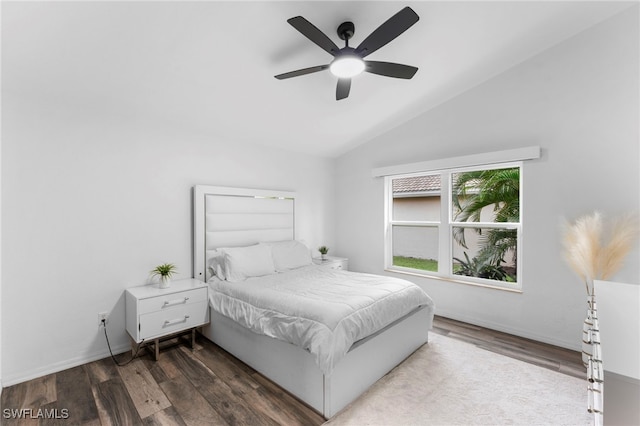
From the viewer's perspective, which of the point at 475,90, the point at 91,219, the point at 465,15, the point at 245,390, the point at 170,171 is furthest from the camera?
the point at 475,90

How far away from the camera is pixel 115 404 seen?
79.7 inches

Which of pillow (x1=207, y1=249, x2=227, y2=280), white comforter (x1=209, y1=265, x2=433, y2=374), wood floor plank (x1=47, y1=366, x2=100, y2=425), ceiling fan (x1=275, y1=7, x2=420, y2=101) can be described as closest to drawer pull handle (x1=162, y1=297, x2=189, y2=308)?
white comforter (x1=209, y1=265, x2=433, y2=374)

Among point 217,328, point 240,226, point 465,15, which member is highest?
point 465,15

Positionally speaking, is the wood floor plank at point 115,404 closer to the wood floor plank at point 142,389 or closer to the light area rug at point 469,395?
the wood floor plank at point 142,389

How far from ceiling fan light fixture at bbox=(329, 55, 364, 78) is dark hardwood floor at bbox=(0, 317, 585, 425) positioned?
2.49 metres

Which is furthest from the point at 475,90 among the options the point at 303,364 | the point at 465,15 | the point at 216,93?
the point at 303,364

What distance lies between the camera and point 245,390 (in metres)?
2.19

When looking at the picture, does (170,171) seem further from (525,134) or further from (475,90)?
(525,134)

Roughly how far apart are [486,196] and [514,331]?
160 cm

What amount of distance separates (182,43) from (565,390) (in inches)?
156

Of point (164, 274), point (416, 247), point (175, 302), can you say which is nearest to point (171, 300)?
point (175, 302)

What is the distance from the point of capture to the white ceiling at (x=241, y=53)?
1933 mm

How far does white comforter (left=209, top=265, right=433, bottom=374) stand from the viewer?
6.34 ft

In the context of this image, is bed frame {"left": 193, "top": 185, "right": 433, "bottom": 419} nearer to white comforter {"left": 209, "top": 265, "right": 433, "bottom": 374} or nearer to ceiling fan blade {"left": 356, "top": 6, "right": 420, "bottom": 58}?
white comforter {"left": 209, "top": 265, "right": 433, "bottom": 374}
